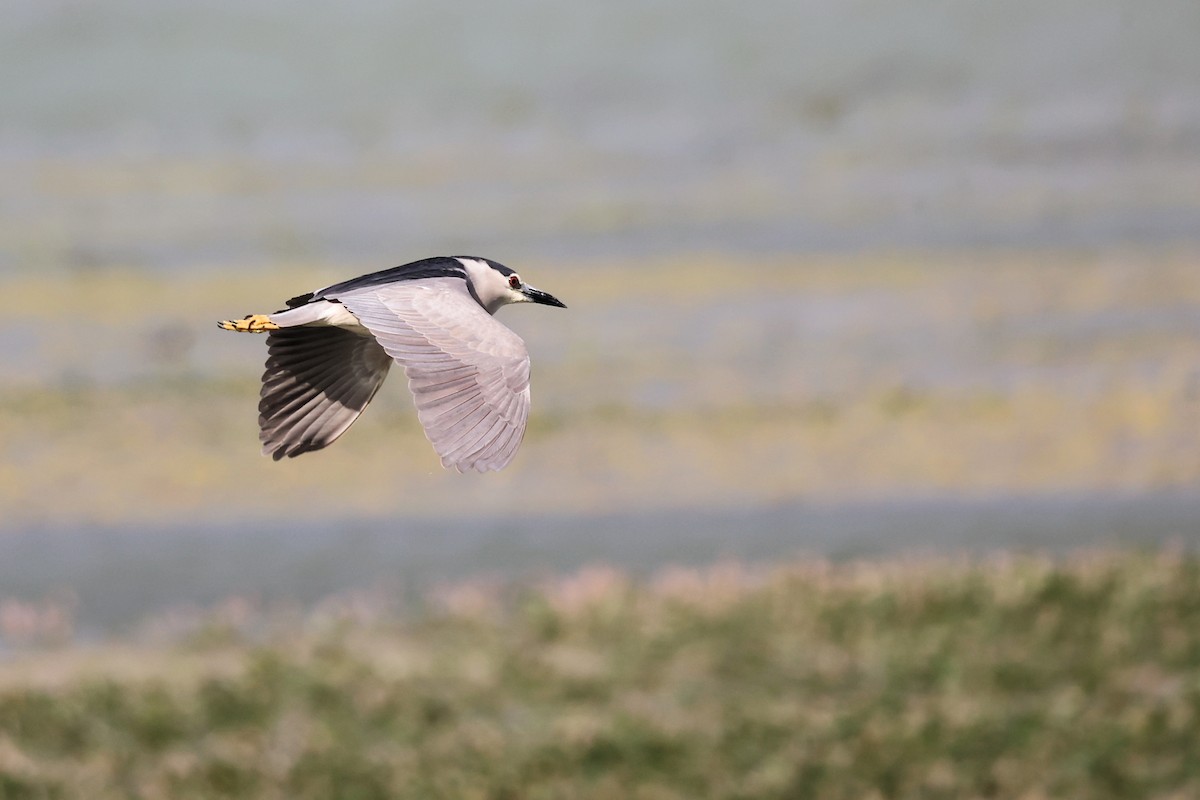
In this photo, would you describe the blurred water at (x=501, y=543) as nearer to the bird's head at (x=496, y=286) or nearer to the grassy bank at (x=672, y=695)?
the grassy bank at (x=672, y=695)

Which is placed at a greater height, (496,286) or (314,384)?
(496,286)

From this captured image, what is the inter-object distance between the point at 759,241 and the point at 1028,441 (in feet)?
37.8

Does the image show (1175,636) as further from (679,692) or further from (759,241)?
(759,241)

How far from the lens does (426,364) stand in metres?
4.95

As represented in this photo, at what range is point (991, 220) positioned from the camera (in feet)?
102

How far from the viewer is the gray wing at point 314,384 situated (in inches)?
227

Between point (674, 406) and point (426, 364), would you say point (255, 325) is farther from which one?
point (674, 406)

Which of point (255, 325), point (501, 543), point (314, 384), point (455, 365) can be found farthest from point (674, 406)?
point (455, 365)

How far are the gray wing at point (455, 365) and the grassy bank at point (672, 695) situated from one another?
629 cm

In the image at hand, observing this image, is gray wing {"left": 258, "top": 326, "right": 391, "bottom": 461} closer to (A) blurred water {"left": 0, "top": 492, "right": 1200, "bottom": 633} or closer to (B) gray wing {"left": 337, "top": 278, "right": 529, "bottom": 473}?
(B) gray wing {"left": 337, "top": 278, "right": 529, "bottom": 473}

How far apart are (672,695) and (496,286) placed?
686cm

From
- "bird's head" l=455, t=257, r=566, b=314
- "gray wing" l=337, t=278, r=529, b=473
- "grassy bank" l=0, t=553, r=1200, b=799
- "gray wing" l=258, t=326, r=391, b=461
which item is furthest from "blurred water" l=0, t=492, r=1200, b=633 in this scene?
"gray wing" l=337, t=278, r=529, b=473

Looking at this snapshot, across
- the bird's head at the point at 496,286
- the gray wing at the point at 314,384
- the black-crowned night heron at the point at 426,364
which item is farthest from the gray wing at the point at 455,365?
the gray wing at the point at 314,384

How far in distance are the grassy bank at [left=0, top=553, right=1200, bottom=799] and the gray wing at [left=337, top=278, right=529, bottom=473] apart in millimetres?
6292
